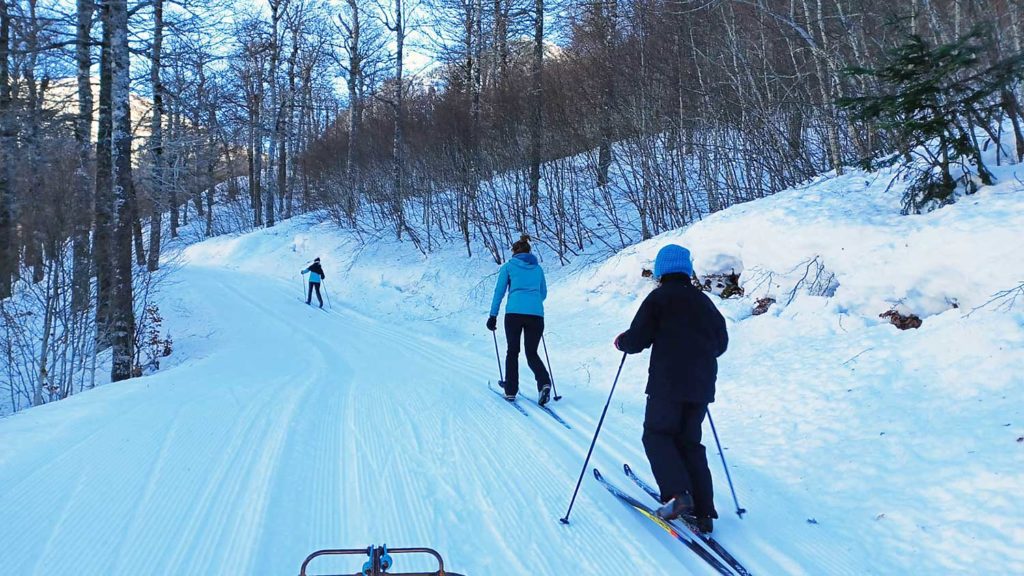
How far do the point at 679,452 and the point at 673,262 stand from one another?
122 centimetres

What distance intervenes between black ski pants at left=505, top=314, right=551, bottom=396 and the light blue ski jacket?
87 mm

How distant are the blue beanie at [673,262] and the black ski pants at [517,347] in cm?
312

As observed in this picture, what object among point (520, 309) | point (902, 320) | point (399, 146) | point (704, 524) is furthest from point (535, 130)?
point (704, 524)

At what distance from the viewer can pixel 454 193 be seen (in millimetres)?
17906

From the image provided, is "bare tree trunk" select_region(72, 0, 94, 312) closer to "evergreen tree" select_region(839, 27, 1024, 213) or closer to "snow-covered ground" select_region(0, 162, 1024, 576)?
"snow-covered ground" select_region(0, 162, 1024, 576)

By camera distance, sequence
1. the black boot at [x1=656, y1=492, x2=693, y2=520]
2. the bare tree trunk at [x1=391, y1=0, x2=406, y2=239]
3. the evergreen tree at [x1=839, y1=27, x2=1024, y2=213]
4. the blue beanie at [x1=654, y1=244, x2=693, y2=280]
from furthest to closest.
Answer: the bare tree trunk at [x1=391, y1=0, x2=406, y2=239]
the evergreen tree at [x1=839, y1=27, x2=1024, y2=213]
the blue beanie at [x1=654, y1=244, x2=693, y2=280]
the black boot at [x1=656, y1=492, x2=693, y2=520]

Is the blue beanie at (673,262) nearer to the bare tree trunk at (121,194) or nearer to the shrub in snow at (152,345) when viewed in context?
the bare tree trunk at (121,194)

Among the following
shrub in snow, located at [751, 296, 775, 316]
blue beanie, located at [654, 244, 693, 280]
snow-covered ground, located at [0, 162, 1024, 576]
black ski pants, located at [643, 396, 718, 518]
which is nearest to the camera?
snow-covered ground, located at [0, 162, 1024, 576]

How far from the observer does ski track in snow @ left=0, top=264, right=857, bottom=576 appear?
3.18 meters

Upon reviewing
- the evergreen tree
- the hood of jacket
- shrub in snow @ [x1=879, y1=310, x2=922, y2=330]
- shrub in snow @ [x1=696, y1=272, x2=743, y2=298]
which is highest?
the evergreen tree

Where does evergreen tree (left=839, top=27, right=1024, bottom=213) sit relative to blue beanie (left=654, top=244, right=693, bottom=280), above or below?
above

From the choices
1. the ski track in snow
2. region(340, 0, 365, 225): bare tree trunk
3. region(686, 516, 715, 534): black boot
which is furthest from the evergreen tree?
region(340, 0, 365, 225): bare tree trunk

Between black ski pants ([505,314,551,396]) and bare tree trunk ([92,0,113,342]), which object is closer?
black ski pants ([505,314,551,396])

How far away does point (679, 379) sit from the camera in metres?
3.53
